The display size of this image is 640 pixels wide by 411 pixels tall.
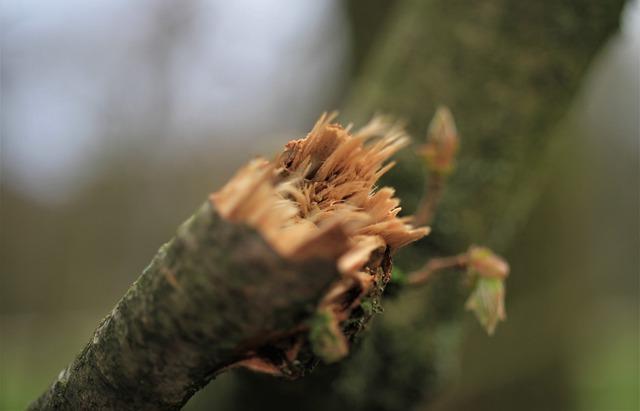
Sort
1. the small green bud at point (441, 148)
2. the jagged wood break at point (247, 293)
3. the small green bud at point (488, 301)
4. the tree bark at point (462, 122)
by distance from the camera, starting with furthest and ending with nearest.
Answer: the tree bark at point (462, 122) → the small green bud at point (441, 148) → the small green bud at point (488, 301) → the jagged wood break at point (247, 293)

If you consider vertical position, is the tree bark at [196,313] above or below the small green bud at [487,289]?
above

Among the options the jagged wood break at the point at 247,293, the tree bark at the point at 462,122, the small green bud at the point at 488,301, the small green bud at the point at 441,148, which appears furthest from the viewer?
the tree bark at the point at 462,122

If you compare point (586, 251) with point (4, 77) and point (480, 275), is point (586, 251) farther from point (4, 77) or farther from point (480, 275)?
point (4, 77)

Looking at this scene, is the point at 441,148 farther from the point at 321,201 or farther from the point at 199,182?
the point at 199,182

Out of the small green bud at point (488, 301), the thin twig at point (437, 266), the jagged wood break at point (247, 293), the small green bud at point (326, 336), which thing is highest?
the jagged wood break at point (247, 293)

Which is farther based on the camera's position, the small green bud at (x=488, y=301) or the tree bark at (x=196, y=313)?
the small green bud at (x=488, y=301)

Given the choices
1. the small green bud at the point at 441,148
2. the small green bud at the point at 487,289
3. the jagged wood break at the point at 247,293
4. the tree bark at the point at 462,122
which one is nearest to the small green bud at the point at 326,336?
the jagged wood break at the point at 247,293

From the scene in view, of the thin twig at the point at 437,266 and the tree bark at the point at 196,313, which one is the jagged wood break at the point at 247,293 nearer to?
the tree bark at the point at 196,313
